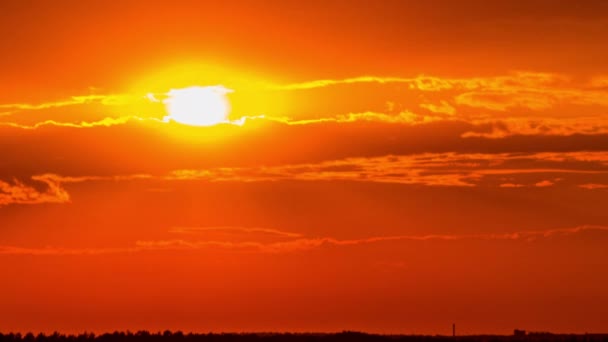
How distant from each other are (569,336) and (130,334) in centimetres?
4280

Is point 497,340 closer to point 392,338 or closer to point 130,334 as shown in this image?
point 392,338

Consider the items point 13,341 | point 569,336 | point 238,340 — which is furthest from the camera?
point 569,336

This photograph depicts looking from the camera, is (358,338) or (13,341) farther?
(358,338)

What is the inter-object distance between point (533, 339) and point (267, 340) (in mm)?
26422

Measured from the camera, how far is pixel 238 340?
137m

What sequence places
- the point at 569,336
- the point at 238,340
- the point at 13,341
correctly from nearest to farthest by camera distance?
the point at 13,341
the point at 238,340
the point at 569,336

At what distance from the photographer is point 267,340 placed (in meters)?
138

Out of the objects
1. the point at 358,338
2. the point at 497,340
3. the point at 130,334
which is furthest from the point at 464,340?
the point at 130,334

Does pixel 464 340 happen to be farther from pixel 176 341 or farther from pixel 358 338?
pixel 176 341

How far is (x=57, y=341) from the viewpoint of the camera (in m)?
133

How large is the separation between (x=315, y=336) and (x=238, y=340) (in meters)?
11.2

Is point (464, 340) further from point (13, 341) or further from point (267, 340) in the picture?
point (13, 341)

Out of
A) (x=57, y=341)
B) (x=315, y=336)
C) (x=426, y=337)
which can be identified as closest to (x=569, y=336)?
(x=426, y=337)

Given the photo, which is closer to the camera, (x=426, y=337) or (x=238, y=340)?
(x=238, y=340)
